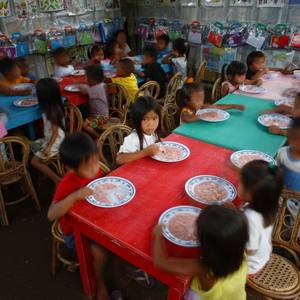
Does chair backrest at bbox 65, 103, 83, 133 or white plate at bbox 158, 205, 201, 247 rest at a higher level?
white plate at bbox 158, 205, 201, 247

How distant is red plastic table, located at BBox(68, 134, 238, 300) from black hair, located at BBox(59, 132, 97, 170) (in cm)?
22

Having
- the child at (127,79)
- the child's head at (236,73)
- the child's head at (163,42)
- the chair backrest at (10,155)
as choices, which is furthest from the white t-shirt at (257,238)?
the child's head at (163,42)

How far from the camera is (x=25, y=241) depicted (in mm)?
2379

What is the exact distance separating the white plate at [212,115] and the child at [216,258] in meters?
1.37

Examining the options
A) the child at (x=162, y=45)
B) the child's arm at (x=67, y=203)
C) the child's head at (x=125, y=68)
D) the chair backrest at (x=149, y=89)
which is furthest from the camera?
the child at (x=162, y=45)

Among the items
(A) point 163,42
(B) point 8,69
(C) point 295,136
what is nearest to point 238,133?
(C) point 295,136

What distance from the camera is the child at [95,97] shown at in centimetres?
325

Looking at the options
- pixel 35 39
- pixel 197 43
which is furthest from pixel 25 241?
pixel 197 43

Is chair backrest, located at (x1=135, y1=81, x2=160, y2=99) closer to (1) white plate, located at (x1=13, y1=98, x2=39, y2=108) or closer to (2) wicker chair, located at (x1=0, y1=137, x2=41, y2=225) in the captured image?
(1) white plate, located at (x1=13, y1=98, x2=39, y2=108)

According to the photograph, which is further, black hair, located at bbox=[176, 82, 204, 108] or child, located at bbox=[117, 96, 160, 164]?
black hair, located at bbox=[176, 82, 204, 108]

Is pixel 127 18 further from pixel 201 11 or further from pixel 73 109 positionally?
pixel 73 109

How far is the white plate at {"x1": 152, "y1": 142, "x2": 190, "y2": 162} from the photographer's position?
6.00 ft

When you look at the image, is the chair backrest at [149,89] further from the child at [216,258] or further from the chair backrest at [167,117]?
the child at [216,258]

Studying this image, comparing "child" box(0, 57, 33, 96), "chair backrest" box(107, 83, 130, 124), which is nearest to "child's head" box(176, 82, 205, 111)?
"chair backrest" box(107, 83, 130, 124)
